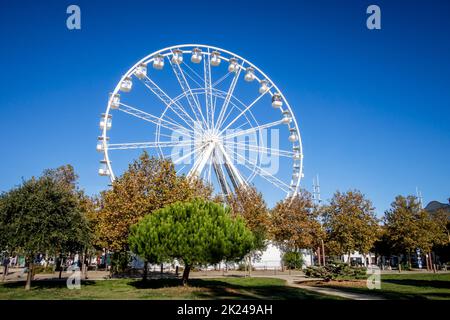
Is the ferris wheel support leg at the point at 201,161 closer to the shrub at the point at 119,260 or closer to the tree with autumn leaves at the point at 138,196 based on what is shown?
the tree with autumn leaves at the point at 138,196

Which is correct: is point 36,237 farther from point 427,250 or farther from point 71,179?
point 427,250

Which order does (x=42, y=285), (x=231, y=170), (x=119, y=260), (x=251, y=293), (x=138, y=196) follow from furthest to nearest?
(x=231, y=170) → (x=119, y=260) → (x=138, y=196) → (x=42, y=285) → (x=251, y=293)

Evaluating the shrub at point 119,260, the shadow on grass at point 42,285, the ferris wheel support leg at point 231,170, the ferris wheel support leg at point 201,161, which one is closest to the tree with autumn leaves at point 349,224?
the ferris wheel support leg at point 231,170

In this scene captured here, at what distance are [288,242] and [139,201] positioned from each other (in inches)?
1024

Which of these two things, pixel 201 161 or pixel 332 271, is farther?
pixel 201 161

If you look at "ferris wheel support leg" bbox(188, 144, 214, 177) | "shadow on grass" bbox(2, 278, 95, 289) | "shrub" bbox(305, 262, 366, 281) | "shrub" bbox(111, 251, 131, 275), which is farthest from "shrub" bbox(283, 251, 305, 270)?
"shadow on grass" bbox(2, 278, 95, 289)

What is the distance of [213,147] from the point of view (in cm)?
3653

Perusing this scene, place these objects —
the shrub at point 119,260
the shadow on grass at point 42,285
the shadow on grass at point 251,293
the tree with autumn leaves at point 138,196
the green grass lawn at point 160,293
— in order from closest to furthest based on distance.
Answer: the shadow on grass at point 251,293 → the green grass lawn at point 160,293 → the shadow on grass at point 42,285 → the tree with autumn leaves at point 138,196 → the shrub at point 119,260

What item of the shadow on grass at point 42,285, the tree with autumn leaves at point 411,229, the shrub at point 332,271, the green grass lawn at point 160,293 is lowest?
the shadow on grass at point 42,285

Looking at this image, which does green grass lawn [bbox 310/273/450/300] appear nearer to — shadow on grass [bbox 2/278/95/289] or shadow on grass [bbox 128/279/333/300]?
shadow on grass [bbox 128/279/333/300]

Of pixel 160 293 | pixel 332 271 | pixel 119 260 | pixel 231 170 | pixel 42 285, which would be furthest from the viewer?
pixel 231 170

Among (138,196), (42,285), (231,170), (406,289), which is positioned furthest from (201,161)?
(406,289)

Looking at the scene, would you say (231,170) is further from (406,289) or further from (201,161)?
(406,289)
